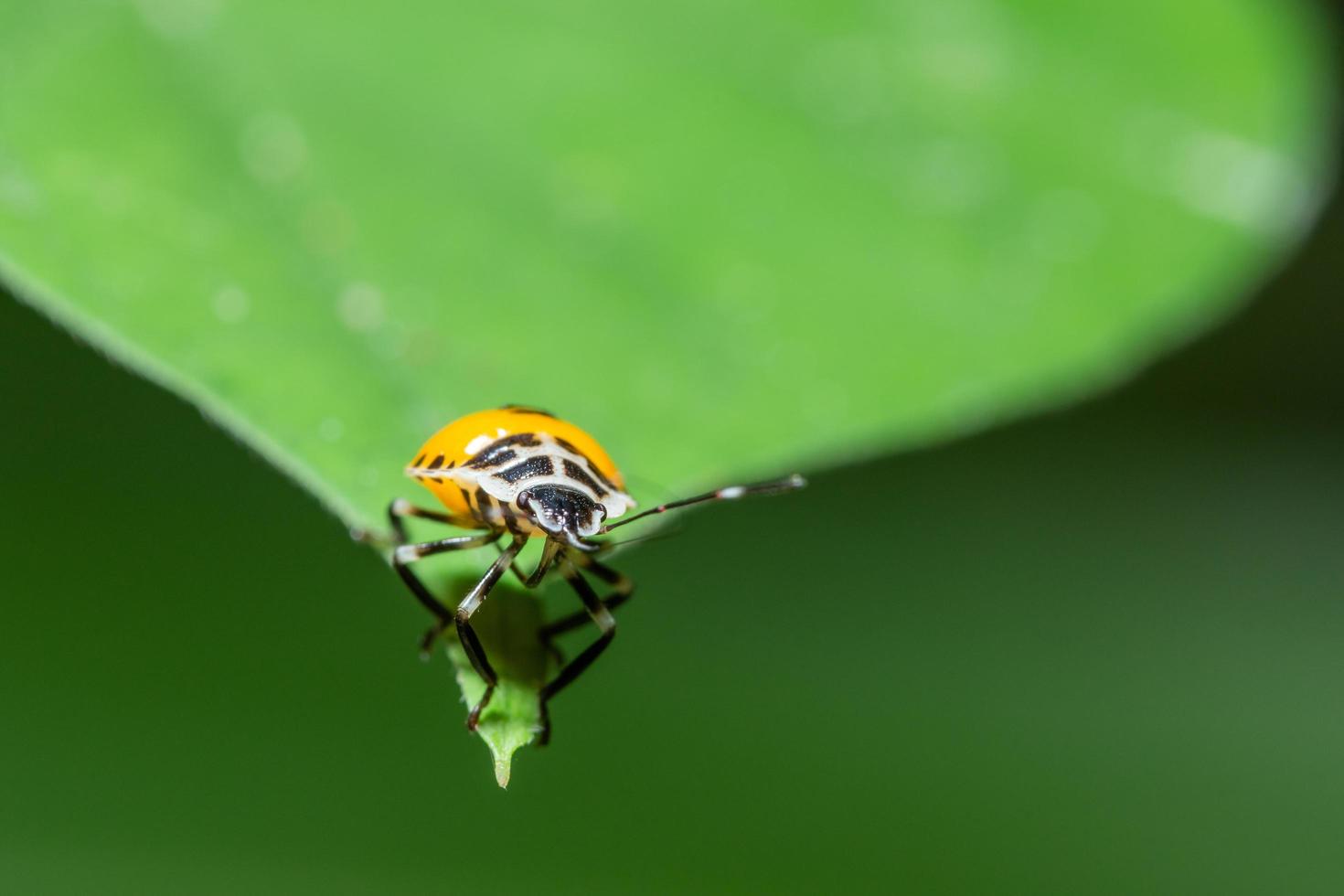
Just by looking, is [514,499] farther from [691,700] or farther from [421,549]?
[691,700]

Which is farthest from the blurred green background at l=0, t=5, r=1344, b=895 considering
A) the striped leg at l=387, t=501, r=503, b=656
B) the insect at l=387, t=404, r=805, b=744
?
the insect at l=387, t=404, r=805, b=744

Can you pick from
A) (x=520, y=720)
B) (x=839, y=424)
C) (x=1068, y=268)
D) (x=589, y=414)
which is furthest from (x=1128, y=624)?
(x=520, y=720)

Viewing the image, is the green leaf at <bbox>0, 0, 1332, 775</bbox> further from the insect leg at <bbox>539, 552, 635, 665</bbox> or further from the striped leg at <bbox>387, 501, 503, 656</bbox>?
the insect leg at <bbox>539, 552, 635, 665</bbox>

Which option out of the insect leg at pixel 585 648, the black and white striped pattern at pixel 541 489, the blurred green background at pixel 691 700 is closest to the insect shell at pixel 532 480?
the black and white striped pattern at pixel 541 489

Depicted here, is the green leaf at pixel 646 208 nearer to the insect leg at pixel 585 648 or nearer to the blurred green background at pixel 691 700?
the insect leg at pixel 585 648

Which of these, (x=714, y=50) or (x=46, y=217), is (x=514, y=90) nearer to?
(x=714, y=50)
